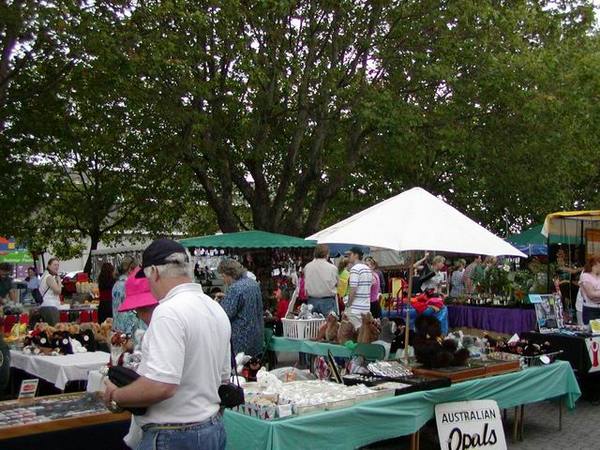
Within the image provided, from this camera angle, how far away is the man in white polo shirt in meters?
2.27

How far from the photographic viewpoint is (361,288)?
8297mm

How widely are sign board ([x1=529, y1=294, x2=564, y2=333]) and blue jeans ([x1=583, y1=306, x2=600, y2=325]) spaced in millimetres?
Result: 559

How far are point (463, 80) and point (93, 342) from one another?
992 centimetres

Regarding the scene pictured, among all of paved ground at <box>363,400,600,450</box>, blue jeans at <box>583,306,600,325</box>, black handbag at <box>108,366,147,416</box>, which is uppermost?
black handbag at <box>108,366,147,416</box>

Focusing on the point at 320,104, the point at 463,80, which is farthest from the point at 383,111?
the point at 463,80

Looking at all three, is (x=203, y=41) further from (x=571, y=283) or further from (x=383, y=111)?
(x=571, y=283)

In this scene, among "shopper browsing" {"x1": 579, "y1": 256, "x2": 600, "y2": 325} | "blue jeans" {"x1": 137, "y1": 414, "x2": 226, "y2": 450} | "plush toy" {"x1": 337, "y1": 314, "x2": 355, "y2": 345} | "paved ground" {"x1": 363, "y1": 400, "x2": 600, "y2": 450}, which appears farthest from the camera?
"shopper browsing" {"x1": 579, "y1": 256, "x2": 600, "y2": 325}

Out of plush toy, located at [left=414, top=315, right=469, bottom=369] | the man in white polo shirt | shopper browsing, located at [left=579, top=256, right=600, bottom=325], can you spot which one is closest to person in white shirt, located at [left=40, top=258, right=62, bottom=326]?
plush toy, located at [left=414, top=315, right=469, bottom=369]

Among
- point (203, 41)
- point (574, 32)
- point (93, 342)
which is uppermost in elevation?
point (574, 32)

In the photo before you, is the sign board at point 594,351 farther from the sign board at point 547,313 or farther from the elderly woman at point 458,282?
the elderly woman at point 458,282

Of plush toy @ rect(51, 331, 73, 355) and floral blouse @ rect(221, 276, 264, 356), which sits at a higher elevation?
floral blouse @ rect(221, 276, 264, 356)

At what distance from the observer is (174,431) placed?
240 cm

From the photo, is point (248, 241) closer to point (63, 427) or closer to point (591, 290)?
point (591, 290)

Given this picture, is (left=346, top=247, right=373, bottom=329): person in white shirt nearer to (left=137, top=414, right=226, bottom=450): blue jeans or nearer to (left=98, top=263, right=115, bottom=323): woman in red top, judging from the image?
(left=98, top=263, right=115, bottom=323): woman in red top
